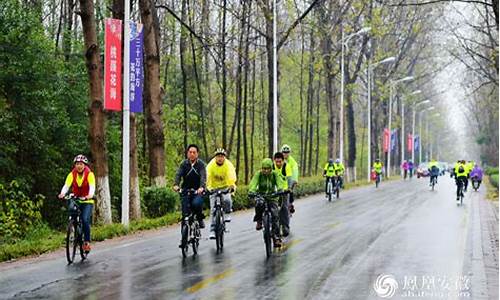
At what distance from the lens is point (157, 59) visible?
2336 cm

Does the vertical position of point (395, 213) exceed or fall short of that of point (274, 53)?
it falls short

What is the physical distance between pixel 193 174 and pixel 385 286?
4626 millimetres

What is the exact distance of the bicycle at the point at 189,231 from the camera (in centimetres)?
1320

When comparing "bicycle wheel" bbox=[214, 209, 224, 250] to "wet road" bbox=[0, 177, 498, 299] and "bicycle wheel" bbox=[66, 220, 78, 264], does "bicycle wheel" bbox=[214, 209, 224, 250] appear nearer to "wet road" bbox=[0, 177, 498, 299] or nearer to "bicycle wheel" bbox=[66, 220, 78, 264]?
"wet road" bbox=[0, 177, 498, 299]

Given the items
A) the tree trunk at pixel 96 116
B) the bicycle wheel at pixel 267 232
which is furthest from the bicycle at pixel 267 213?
the tree trunk at pixel 96 116

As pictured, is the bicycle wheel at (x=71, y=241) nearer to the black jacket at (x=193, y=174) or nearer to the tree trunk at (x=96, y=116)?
the black jacket at (x=193, y=174)

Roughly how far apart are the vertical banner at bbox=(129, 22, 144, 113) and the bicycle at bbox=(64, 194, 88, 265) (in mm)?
6679

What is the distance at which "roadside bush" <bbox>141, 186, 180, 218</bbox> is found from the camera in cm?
2253

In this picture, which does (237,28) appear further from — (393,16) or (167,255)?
(167,255)

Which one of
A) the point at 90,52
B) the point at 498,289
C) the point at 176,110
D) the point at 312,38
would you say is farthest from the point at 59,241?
the point at 312,38

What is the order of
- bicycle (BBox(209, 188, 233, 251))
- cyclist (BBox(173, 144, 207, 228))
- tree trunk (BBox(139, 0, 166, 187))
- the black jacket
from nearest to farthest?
cyclist (BBox(173, 144, 207, 228)) < the black jacket < bicycle (BBox(209, 188, 233, 251)) < tree trunk (BBox(139, 0, 166, 187))

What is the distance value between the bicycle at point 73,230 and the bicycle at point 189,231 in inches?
68.4

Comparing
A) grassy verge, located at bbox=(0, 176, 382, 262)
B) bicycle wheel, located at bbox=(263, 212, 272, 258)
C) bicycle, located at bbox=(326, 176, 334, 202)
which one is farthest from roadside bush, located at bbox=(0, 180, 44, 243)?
bicycle, located at bbox=(326, 176, 334, 202)

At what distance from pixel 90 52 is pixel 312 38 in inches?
1048
